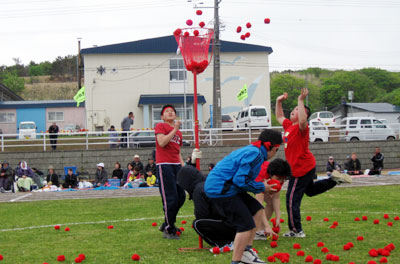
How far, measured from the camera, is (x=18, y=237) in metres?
8.60

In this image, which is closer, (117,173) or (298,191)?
(298,191)

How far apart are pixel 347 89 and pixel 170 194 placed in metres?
101

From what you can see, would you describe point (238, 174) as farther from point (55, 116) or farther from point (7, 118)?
point (7, 118)

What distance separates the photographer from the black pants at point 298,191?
7.74 metres

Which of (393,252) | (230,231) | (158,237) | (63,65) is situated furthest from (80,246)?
(63,65)

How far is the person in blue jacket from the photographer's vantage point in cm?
571

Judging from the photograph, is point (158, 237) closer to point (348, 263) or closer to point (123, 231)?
→ point (123, 231)

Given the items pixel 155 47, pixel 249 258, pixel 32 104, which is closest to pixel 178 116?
pixel 155 47

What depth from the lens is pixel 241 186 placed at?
18.7ft

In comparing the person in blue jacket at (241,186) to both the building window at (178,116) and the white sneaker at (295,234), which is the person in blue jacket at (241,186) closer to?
the white sneaker at (295,234)

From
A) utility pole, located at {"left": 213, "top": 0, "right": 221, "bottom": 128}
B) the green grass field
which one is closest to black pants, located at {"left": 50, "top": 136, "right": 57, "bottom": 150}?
utility pole, located at {"left": 213, "top": 0, "right": 221, "bottom": 128}

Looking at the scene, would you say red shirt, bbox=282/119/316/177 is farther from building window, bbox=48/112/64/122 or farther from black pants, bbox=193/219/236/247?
building window, bbox=48/112/64/122

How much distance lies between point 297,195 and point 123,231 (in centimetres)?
317

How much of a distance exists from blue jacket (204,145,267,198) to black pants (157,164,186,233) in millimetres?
2202
